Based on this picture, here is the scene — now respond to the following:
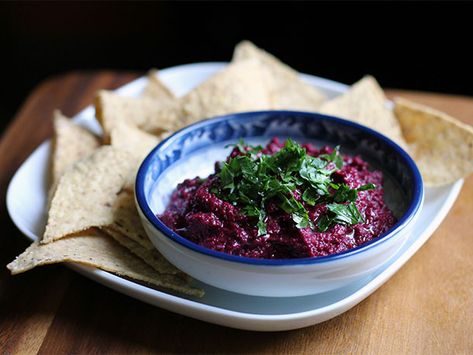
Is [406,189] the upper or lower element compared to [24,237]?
upper

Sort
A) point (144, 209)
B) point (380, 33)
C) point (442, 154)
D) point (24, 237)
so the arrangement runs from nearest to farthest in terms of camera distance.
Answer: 1. point (144, 209)
2. point (24, 237)
3. point (442, 154)
4. point (380, 33)

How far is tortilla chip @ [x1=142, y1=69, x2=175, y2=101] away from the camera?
3.22 meters

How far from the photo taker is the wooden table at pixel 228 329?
1.92 m

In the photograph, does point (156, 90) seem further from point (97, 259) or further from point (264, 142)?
point (97, 259)

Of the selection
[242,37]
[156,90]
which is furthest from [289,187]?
[242,37]

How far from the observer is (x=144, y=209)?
206 centimetres

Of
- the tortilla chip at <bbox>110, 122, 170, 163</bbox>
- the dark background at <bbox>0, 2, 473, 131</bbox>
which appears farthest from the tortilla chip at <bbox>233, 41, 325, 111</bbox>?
the dark background at <bbox>0, 2, 473, 131</bbox>

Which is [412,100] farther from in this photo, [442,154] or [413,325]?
[413,325]

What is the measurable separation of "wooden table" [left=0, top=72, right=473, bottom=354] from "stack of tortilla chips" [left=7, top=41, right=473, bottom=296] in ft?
0.48

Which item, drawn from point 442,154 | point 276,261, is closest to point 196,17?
point 442,154

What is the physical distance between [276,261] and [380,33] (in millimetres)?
3687

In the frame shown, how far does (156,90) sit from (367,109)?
3.52ft

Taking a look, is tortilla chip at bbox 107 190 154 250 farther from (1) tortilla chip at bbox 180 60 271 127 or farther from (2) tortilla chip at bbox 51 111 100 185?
(1) tortilla chip at bbox 180 60 271 127

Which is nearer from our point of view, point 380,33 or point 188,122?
point 188,122
